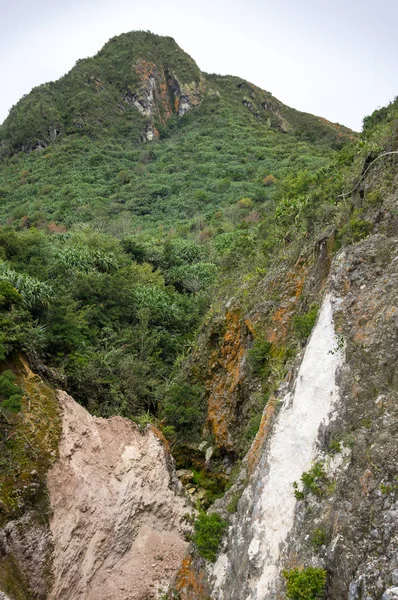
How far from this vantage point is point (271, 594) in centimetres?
743

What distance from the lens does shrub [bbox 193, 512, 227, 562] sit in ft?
31.6

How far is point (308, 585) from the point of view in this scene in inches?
257

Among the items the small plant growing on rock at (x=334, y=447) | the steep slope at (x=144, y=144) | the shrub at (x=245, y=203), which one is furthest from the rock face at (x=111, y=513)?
the shrub at (x=245, y=203)

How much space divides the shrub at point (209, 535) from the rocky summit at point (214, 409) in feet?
0.11

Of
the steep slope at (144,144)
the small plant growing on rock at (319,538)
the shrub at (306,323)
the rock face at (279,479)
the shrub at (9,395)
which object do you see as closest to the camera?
the small plant growing on rock at (319,538)

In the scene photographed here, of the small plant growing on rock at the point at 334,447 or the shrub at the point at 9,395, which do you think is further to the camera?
the shrub at the point at 9,395

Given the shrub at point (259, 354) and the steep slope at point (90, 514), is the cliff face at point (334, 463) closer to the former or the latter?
the steep slope at point (90, 514)

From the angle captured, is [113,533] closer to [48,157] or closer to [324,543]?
[324,543]

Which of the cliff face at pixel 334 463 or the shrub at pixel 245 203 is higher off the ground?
the shrub at pixel 245 203

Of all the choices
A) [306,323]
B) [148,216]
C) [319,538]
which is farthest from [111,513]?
[148,216]

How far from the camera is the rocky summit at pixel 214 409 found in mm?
7418

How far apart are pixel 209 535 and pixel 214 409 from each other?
259 inches

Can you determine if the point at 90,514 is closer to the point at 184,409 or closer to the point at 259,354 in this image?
the point at 184,409

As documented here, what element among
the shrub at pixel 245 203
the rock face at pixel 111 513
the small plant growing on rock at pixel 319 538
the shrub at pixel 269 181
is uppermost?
the shrub at pixel 269 181
